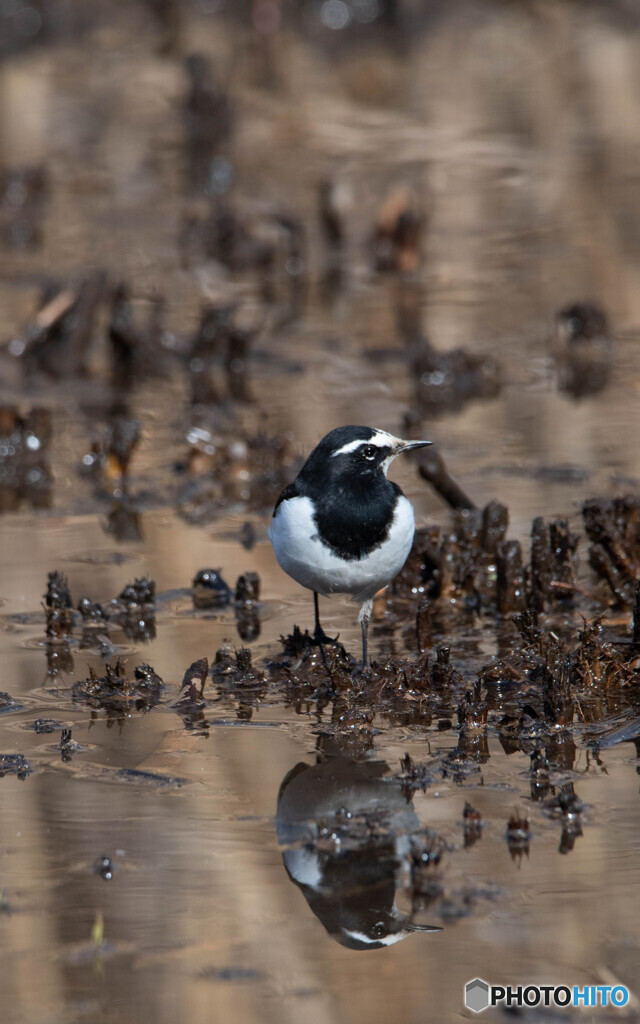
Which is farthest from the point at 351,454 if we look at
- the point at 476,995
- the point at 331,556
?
the point at 476,995

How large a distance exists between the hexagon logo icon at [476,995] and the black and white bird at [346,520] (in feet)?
6.48

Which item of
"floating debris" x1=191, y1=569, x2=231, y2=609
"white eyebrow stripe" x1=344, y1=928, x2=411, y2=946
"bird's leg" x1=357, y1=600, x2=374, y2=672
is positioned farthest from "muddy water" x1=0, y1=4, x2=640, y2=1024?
"bird's leg" x1=357, y1=600, x2=374, y2=672

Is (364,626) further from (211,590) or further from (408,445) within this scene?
(211,590)

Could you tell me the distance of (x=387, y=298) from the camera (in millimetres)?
12297

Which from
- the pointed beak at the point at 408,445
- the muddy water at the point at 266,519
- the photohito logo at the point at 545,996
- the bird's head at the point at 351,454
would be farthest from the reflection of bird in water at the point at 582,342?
the photohito logo at the point at 545,996

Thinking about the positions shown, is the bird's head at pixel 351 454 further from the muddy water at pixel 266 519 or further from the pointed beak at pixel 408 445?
the muddy water at pixel 266 519

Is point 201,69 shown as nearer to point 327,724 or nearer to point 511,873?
point 327,724

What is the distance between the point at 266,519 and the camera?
812 centimetres

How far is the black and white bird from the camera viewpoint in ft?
17.8

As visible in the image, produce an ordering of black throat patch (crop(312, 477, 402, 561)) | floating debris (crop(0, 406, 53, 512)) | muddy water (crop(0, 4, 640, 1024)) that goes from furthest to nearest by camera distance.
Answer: floating debris (crop(0, 406, 53, 512)) < black throat patch (crop(312, 477, 402, 561)) < muddy water (crop(0, 4, 640, 1024))

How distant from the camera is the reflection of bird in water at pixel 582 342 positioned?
10.5 metres

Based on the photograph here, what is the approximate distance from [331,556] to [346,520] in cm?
16

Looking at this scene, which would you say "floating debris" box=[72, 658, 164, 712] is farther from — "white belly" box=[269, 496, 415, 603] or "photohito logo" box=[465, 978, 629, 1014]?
"photohito logo" box=[465, 978, 629, 1014]

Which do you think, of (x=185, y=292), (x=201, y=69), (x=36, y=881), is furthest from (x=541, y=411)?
(x=201, y=69)
